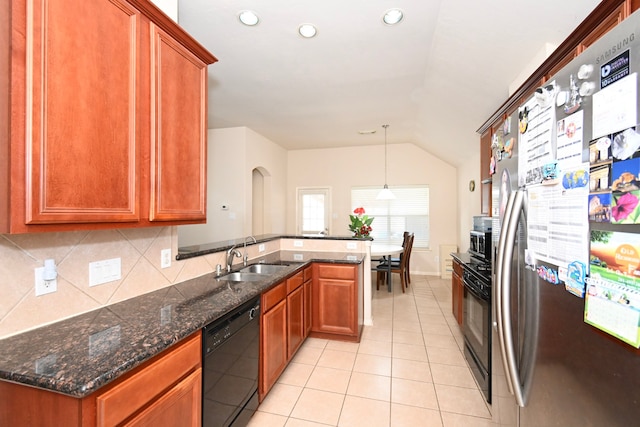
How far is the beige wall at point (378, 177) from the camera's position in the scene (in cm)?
612

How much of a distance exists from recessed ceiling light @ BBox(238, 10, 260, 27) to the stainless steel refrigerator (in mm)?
2019

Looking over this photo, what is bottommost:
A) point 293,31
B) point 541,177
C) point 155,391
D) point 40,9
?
point 155,391

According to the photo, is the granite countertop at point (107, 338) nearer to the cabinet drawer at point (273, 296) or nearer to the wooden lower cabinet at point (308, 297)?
the cabinet drawer at point (273, 296)

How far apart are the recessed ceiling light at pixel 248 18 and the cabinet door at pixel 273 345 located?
2248 millimetres

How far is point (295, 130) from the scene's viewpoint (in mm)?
5328

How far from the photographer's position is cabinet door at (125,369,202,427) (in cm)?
105

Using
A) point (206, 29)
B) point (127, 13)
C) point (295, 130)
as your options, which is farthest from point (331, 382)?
point (295, 130)

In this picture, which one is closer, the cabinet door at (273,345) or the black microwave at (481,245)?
the cabinet door at (273,345)

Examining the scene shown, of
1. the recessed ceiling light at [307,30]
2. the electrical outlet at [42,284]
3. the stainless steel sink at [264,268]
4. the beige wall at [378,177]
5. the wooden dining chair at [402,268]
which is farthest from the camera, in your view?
the beige wall at [378,177]

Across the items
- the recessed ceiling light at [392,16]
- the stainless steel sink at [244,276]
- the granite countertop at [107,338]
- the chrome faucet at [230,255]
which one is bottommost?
the stainless steel sink at [244,276]

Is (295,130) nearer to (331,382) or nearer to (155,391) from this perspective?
(331,382)

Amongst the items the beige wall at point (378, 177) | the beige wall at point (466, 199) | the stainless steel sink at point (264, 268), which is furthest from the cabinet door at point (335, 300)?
the beige wall at point (378, 177)

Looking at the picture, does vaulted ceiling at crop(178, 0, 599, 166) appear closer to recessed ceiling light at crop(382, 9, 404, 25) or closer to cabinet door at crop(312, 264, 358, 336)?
recessed ceiling light at crop(382, 9, 404, 25)

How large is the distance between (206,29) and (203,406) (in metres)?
2.72
